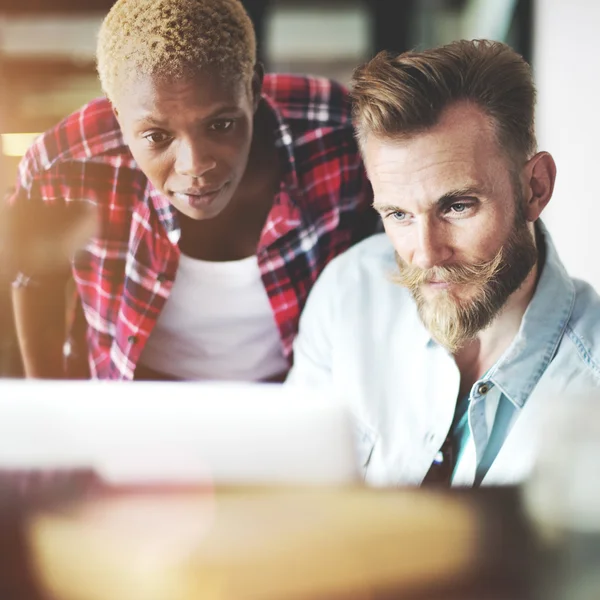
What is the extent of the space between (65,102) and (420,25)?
2.04ft

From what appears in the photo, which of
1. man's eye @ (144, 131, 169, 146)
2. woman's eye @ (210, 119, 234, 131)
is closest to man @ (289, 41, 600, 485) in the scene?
woman's eye @ (210, 119, 234, 131)

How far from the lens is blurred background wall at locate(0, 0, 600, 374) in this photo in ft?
3.36

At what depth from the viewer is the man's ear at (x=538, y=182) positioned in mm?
1005

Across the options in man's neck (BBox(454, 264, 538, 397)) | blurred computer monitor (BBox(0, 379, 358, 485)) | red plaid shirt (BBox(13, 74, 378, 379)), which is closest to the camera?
blurred computer monitor (BBox(0, 379, 358, 485))

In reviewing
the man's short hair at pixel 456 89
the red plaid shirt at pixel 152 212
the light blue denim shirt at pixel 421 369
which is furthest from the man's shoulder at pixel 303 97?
the light blue denim shirt at pixel 421 369

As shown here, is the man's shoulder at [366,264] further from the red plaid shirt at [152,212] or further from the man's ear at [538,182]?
the man's ear at [538,182]

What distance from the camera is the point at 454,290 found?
1041 mm

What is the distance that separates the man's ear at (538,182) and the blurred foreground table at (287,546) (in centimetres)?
44

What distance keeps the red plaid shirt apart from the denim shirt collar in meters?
0.28

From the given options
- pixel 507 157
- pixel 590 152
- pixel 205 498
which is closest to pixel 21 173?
pixel 205 498

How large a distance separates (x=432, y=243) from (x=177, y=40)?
20.5 inches

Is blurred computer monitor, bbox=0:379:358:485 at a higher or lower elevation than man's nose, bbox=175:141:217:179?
lower

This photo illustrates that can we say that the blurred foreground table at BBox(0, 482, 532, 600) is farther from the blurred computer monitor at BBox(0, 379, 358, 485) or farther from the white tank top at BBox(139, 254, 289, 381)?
the white tank top at BBox(139, 254, 289, 381)

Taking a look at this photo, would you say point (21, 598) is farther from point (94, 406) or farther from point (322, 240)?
point (322, 240)
